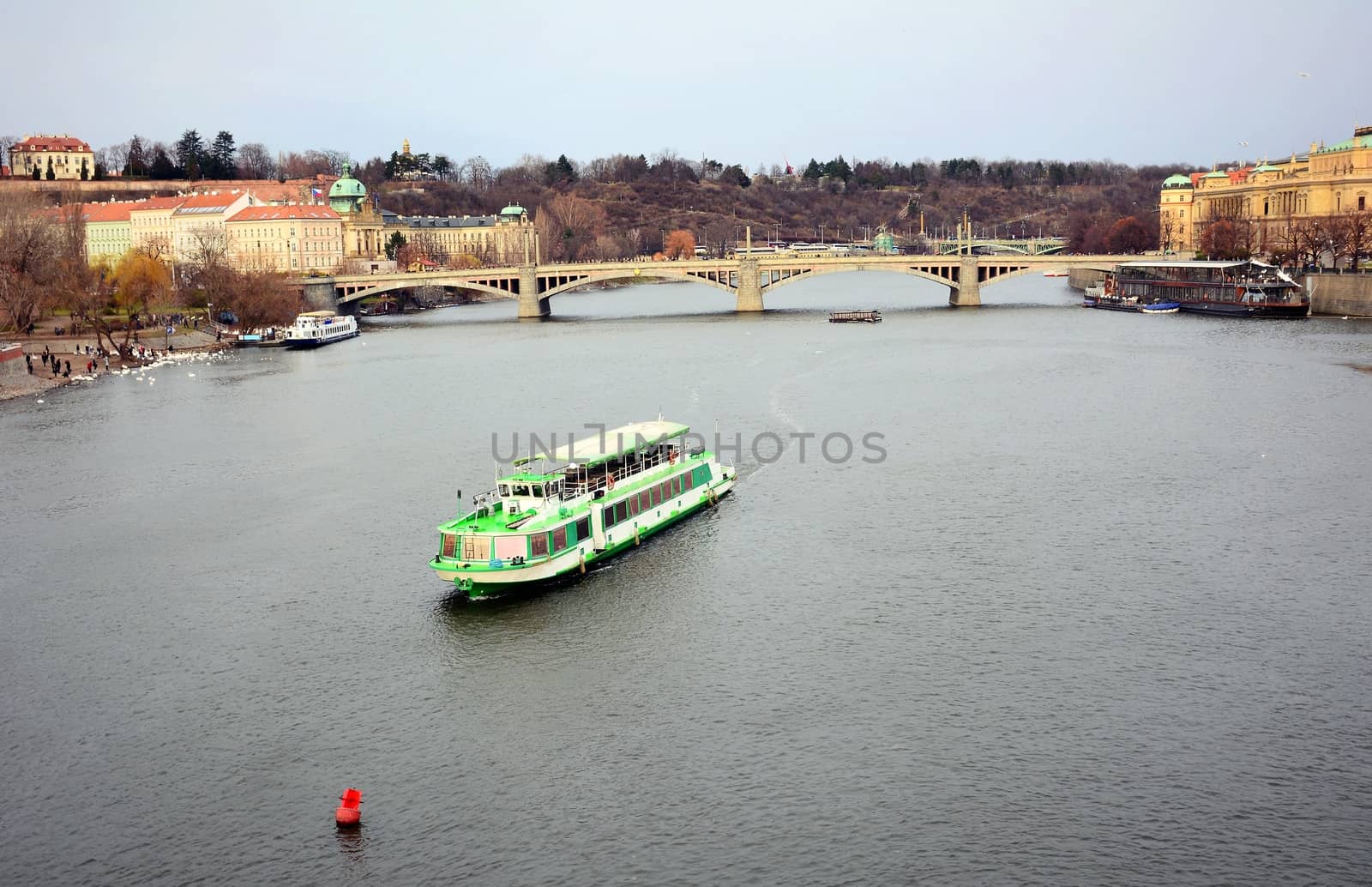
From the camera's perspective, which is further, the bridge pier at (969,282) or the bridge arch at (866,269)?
the bridge pier at (969,282)

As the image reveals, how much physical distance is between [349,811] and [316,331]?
61993mm

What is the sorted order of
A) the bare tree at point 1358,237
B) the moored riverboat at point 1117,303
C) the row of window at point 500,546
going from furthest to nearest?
the moored riverboat at point 1117,303 < the bare tree at point 1358,237 < the row of window at point 500,546

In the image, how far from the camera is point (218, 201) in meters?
118

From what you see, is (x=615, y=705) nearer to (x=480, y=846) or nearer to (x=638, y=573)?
(x=480, y=846)

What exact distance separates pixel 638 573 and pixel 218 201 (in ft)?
336

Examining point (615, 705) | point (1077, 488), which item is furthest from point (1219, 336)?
point (615, 705)

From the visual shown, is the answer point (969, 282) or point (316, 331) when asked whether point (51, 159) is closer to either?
point (316, 331)

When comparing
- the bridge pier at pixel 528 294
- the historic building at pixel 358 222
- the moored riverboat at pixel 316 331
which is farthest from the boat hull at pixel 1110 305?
the historic building at pixel 358 222

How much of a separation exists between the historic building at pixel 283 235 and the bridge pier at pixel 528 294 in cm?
2668

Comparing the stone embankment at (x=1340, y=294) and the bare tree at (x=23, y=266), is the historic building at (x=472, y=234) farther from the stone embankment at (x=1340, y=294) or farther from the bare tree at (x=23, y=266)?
the stone embankment at (x=1340, y=294)

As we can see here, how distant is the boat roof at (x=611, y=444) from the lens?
1173 inches

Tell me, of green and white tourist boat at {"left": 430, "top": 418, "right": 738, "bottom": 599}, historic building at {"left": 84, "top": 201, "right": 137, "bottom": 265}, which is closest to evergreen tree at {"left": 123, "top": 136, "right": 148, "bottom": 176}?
historic building at {"left": 84, "top": 201, "right": 137, "bottom": 265}

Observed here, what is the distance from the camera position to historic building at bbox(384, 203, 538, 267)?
451ft

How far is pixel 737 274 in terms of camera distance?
93.6m
